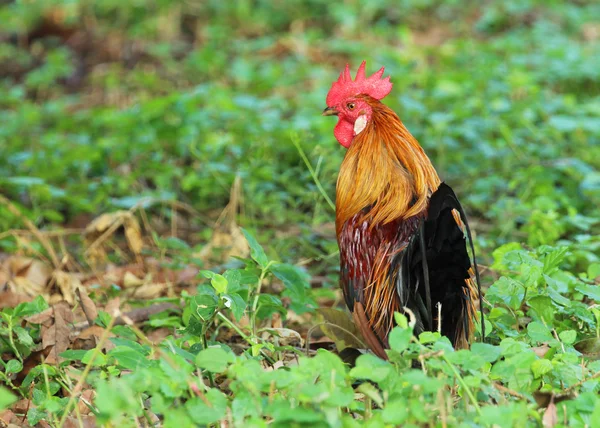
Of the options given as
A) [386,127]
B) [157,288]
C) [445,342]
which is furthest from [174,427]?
[157,288]

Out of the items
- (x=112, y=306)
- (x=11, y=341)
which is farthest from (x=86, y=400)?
(x=112, y=306)

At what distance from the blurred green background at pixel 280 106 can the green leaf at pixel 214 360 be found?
175cm

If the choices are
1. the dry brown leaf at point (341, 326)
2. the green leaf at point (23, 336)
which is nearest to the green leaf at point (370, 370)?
the dry brown leaf at point (341, 326)

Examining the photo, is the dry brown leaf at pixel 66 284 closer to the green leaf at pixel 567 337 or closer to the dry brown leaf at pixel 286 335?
the dry brown leaf at pixel 286 335

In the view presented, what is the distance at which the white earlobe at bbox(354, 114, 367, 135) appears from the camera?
2.96 meters

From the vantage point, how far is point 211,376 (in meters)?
2.37

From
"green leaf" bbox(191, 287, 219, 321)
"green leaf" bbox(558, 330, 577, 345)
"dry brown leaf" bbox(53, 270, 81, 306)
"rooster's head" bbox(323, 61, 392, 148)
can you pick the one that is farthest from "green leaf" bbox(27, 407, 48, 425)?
"green leaf" bbox(558, 330, 577, 345)

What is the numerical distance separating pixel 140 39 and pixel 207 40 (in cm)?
80

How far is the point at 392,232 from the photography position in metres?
2.69

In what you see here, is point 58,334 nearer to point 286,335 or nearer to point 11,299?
point 11,299

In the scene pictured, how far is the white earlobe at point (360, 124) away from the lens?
296 cm

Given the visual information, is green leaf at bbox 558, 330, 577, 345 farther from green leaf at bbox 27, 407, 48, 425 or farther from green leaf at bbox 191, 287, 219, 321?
green leaf at bbox 27, 407, 48, 425

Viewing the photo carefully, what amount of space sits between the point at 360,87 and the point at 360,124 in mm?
160

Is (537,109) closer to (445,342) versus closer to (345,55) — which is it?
(345,55)
